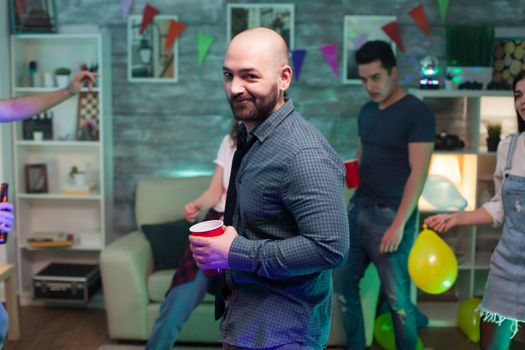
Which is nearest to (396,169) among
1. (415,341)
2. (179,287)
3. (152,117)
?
(415,341)

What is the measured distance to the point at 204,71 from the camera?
13.1 ft

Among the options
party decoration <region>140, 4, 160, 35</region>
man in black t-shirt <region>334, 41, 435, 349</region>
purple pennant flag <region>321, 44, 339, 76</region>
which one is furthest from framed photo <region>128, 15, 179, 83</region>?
man in black t-shirt <region>334, 41, 435, 349</region>

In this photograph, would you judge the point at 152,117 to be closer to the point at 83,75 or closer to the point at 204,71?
the point at 204,71

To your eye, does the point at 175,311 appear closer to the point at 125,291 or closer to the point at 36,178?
the point at 125,291

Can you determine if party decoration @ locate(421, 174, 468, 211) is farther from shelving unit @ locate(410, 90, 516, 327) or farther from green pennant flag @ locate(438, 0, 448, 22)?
green pennant flag @ locate(438, 0, 448, 22)

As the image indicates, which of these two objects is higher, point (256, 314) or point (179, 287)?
point (256, 314)

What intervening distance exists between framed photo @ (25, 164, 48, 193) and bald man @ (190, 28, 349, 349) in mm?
2819

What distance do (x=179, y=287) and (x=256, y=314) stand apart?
4.85ft

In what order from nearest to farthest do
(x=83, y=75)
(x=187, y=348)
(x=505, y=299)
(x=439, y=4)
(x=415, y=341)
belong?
(x=505, y=299) → (x=83, y=75) → (x=415, y=341) → (x=187, y=348) → (x=439, y=4)

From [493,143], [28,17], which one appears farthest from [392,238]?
[28,17]

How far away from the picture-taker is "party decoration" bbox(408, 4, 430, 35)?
12.7 ft

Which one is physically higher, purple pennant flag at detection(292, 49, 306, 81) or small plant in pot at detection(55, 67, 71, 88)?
purple pennant flag at detection(292, 49, 306, 81)

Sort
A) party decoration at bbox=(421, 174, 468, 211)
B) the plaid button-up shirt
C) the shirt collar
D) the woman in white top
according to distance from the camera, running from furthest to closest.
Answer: party decoration at bbox=(421, 174, 468, 211), the woman in white top, the shirt collar, the plaid button-up shirt

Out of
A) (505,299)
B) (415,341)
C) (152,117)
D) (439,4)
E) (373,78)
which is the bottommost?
(415,341)
